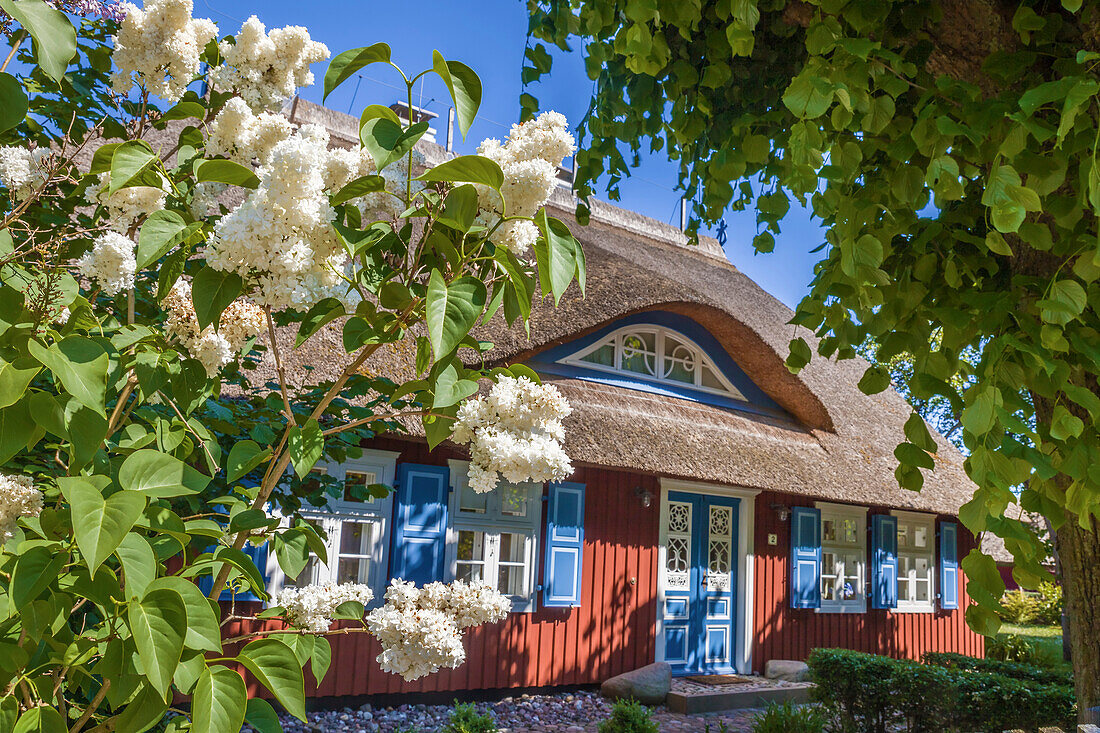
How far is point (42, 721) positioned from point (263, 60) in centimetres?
124

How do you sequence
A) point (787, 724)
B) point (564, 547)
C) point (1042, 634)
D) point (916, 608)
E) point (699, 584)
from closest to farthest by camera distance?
point (787, 724) → point (564, 547) → point (699, 584) → point (916, 608) → point (1042, 634)

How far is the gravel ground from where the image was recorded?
237 inches

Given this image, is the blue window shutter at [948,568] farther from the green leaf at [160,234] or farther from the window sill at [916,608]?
the green leaf at [160,234]

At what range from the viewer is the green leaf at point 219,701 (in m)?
0.94

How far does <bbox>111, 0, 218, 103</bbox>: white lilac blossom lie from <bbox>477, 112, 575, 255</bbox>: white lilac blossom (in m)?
0.71

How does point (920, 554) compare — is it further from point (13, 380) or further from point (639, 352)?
point (13, 380)

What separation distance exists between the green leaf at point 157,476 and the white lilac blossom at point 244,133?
0.62 metres

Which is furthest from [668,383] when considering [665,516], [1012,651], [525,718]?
[1012,651]

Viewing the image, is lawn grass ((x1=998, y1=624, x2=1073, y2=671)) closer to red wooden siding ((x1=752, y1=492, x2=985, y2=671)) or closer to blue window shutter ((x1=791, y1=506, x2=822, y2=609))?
red wooden siding ((x1=752, y1=492, x2=985, y2=671))

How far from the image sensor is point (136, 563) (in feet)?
3.02

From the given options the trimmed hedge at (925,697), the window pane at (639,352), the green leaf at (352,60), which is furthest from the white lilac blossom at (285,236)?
the window pane at (639,352)

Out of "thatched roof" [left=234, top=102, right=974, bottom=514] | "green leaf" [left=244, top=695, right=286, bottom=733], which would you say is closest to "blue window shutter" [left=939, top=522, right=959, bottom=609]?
"thatched roof" [left=234, top=102, right=974, bottom=514]

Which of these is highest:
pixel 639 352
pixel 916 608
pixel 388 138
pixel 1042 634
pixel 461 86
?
pixel 639 352

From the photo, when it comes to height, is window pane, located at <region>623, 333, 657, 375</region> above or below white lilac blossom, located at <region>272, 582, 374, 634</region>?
above
